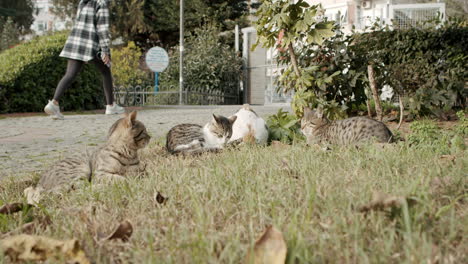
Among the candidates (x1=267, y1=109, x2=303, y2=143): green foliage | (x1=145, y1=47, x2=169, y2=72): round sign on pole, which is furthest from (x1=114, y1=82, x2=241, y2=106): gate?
(x1=267, y1=109, x2=303, y2=143): green foliage

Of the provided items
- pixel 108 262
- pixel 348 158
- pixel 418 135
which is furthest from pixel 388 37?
pixel 108 262

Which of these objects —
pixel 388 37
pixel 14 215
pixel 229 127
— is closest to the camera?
pixel 14 215

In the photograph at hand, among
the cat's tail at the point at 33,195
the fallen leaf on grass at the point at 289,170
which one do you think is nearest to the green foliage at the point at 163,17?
the cat's tail at the point at 33,195

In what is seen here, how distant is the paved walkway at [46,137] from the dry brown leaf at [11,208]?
165cm

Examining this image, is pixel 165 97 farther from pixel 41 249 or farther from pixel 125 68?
pixel 41 249

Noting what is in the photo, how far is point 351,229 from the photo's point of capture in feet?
5.98

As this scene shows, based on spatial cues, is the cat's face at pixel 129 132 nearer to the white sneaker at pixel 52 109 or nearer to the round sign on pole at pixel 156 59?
the white sneaker at pixel 52 109

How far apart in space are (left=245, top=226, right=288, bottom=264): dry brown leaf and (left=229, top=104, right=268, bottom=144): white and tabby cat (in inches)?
135

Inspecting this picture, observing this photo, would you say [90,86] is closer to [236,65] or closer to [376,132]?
[376,132]

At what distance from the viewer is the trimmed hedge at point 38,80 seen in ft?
35.9

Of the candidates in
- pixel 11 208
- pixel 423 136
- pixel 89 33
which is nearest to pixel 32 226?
pixel 11 208

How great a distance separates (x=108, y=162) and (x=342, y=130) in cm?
251

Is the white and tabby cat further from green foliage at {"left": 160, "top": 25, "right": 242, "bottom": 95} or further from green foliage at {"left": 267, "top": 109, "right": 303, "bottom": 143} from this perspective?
green foliage at {"left": 160, "top": 25, "right": 242, "bottom": 95}

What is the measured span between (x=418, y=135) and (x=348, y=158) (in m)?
1.64
